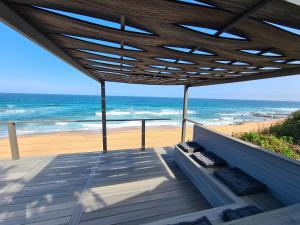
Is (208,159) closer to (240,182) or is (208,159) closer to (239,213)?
(240,182)

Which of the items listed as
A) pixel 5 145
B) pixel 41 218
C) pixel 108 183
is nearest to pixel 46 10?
pixel 41 218

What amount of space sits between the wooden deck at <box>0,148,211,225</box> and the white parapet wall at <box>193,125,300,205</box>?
27.2 inches

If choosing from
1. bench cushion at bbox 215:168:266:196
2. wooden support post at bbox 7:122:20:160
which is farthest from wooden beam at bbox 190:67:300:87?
wooden support post at bbox 7:122:20:160

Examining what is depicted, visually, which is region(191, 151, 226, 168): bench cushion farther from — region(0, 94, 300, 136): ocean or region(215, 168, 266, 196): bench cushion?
region(0, 94, 300, 136): ocean

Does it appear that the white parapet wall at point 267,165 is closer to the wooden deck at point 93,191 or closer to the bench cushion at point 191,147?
the bench cushion at point 191,147

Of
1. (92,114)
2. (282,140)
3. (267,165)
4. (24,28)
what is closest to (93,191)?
(24,28)

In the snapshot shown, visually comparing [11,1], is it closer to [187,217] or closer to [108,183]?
[187,217]

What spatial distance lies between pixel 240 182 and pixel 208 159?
65 centimetres

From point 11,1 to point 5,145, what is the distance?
7.88m

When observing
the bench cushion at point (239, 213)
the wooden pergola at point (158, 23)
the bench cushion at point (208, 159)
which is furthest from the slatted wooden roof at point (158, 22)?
the bench cushion at point (208, 159)

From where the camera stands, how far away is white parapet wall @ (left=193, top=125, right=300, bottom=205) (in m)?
1.40

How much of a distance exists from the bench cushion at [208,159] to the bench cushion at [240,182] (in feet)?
0.80

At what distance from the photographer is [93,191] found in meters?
2.11

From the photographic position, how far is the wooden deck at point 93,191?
5.52 ft
